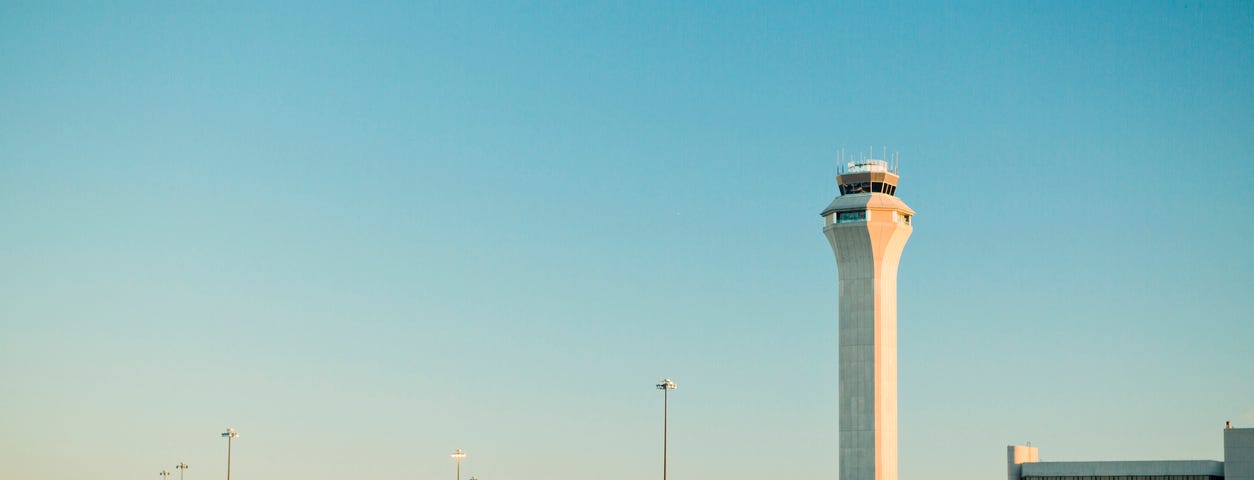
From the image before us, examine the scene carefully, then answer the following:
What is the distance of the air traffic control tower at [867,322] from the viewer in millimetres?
151000

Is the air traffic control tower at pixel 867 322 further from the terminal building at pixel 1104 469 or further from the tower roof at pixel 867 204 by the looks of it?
the terminal building at pixel 1104 469

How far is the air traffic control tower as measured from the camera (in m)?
151

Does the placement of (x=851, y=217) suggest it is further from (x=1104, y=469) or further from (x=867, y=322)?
(x=1104, y=469)

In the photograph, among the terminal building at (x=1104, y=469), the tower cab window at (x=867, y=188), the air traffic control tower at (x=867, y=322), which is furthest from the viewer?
the tower cab window at (x=867, y=188)

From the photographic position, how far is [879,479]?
5871 inches

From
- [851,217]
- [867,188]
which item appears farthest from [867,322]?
[867,188]

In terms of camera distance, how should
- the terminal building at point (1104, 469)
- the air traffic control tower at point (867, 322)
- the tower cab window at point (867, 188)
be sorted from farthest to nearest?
the tower cab window at point (867, 188)
the air traffic control tower at point (867, 322)
the terminal building at point (1104, 469)

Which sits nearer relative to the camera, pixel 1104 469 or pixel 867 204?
pixel 1104 469

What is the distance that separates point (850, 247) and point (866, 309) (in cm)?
653

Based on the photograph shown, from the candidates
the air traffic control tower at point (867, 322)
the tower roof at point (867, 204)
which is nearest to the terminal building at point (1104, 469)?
the air traffic control tower at point (867, 322)

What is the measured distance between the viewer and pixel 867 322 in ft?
501

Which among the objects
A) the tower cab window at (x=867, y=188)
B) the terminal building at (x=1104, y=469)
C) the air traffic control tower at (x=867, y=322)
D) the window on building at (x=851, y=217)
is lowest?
the terminal building at (x=1104, y=469)

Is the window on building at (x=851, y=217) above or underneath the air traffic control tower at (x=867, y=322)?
above

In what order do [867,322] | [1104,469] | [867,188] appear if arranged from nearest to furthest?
[1104,469]
[867,322]
[867,188]
